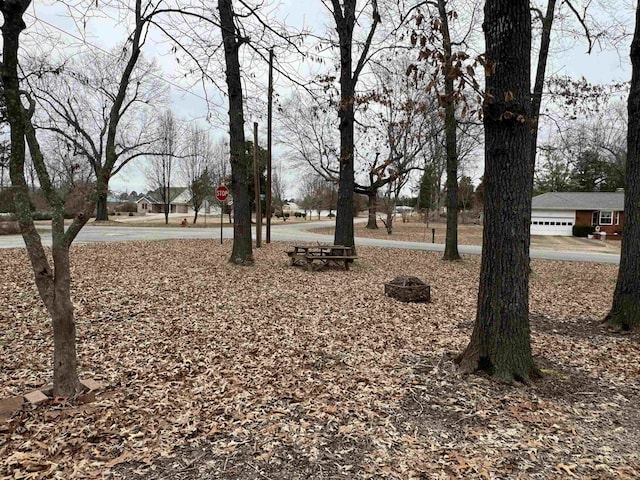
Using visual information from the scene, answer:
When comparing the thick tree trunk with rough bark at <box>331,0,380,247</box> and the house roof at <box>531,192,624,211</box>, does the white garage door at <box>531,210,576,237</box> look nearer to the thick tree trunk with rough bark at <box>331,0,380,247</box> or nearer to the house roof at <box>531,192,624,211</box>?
the house roof at <box>531,192,624,211</box>

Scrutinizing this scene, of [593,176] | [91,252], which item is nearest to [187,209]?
[593,176]

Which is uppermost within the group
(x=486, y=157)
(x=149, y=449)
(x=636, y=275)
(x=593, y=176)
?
(x=593, y=176)

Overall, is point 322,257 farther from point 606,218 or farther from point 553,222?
point 606,218

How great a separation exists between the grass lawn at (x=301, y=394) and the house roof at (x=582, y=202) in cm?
2905

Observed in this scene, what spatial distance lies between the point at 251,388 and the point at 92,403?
1.25 m

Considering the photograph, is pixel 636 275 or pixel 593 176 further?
pixel 593 176

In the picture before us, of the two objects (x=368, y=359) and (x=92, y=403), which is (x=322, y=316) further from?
(x=92, y=403)

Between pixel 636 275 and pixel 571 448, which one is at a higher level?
pixel 636 275

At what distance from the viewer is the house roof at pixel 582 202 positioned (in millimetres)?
31714

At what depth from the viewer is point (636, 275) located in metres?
5.59

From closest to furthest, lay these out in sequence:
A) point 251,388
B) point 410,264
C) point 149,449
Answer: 1. point 149,449
2. point 251,388
3. point 410,264

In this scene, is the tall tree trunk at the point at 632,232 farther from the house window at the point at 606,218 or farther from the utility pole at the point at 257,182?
the house window at the point at 606,218

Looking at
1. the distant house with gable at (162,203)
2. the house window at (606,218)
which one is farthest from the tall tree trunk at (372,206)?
the distant house with gable at (162,203)

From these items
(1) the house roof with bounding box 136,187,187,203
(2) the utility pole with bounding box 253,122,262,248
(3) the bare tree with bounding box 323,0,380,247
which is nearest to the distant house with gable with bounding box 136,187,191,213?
(1) the house roof with bounding box 136,187,187,203
